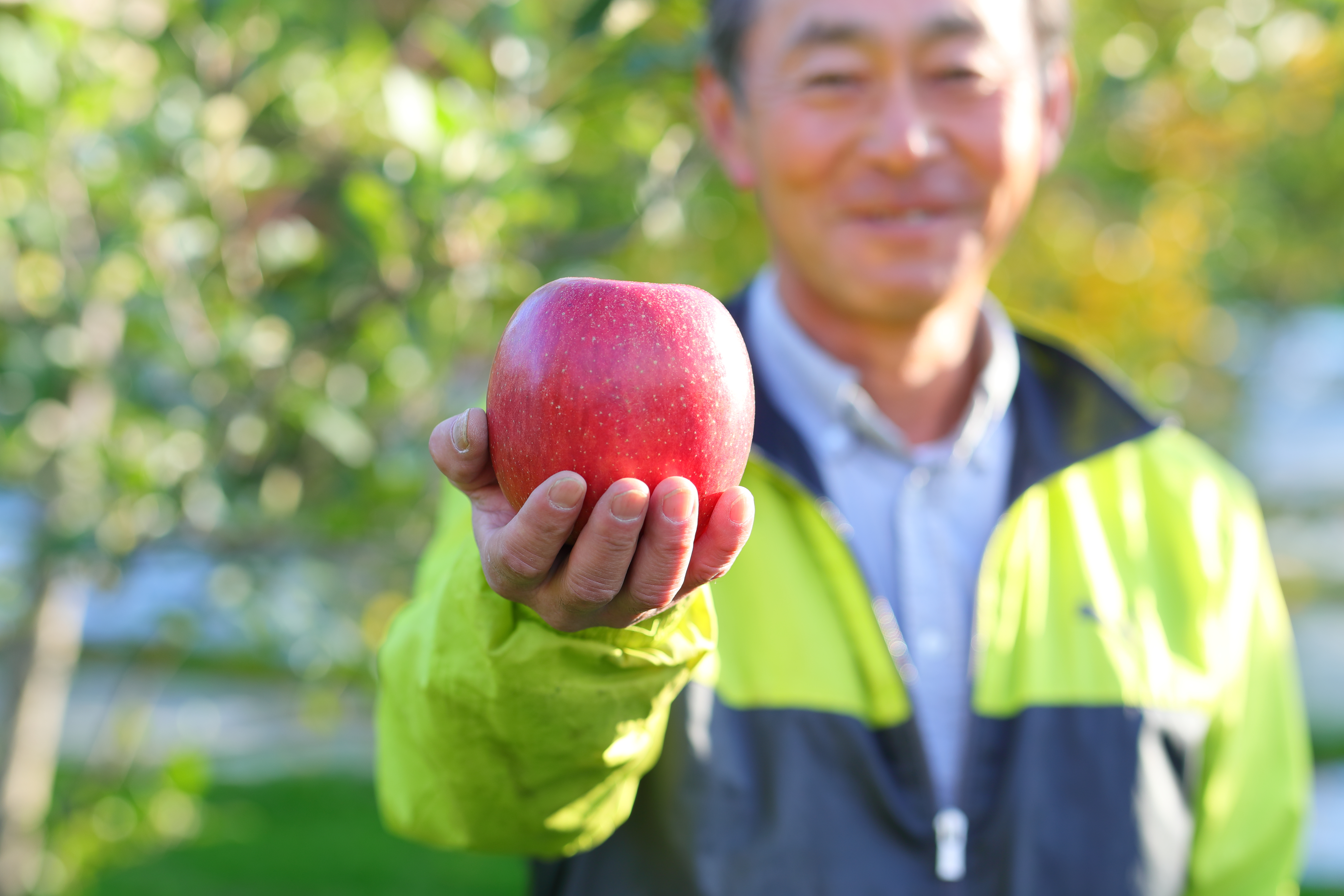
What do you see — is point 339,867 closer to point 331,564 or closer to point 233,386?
point 331,564

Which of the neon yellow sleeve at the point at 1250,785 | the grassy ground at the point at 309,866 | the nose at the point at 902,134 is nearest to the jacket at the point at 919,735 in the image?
the neon yellow sleeve at the point at 1250,785

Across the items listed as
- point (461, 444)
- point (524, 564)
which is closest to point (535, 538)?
point (524, 564)

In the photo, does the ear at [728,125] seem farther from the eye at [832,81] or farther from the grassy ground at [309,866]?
the grassy ground at [309,866]

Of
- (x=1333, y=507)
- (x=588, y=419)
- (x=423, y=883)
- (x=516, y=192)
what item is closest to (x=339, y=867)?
(x=423, y=883)

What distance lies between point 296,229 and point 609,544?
4.83 ft

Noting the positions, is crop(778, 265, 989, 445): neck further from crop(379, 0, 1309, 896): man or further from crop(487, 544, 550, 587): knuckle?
crop(487, 544, 550, 587): knuckle

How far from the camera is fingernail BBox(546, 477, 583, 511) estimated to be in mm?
873

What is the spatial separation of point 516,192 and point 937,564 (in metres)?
0.78

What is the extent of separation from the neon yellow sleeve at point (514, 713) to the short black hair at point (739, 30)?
76 centimetres

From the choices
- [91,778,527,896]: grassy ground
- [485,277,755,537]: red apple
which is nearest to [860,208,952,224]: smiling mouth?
[485,277,755,537]: red apple

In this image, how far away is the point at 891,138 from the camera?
146cm

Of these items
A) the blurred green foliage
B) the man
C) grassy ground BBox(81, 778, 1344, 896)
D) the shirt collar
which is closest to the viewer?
the man

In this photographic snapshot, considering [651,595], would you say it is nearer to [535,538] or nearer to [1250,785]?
[535,538]

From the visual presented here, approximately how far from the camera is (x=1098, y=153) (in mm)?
3125
